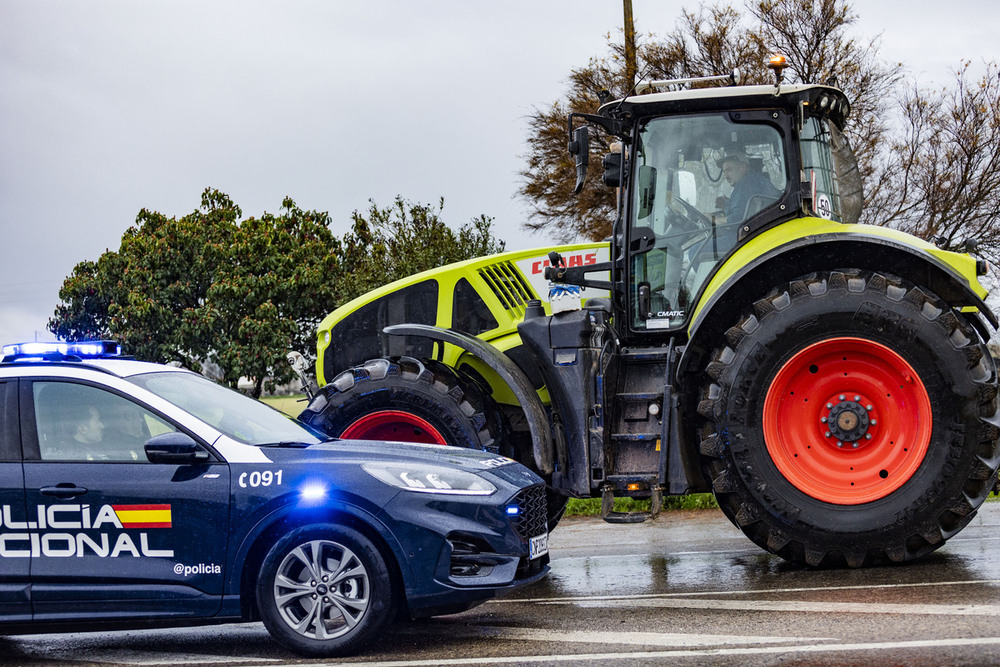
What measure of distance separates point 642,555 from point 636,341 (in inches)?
77.6

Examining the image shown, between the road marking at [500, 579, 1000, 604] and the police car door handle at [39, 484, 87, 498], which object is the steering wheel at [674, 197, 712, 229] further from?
the police car door handle at [39, 484, 87, 498]

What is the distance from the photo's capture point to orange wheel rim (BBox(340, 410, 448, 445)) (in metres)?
9.09

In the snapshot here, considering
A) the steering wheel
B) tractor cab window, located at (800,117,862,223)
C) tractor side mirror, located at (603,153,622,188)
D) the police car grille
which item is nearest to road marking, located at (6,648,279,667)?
the police car grille

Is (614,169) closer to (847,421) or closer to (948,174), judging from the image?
(847,421)

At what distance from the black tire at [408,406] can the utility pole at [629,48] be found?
22.1 meters

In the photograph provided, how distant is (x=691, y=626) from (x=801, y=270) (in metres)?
2.77

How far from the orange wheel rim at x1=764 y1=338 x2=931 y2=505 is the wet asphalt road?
612 millimetres

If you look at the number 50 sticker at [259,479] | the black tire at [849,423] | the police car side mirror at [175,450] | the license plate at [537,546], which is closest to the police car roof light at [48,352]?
the police car side mirror at [175,450]

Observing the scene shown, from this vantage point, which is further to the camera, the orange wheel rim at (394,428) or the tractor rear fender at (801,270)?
the orange wheel rim at (394,428)

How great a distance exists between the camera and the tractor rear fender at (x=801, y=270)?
801 cm

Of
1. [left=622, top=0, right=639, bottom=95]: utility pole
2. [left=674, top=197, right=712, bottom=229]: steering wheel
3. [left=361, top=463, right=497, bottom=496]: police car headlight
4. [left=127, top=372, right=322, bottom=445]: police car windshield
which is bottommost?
[left=361, top=463, right=497, bottom=496]: police car headlight

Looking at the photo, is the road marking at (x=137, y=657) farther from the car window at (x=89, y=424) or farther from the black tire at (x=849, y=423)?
the black tire at (x=849, y=423)

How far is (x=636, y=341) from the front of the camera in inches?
359

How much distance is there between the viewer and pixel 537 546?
7.05 meters
